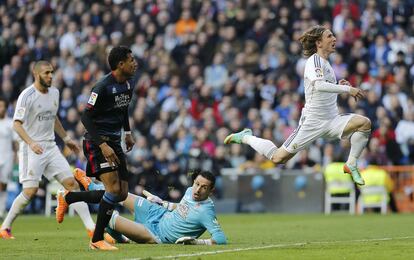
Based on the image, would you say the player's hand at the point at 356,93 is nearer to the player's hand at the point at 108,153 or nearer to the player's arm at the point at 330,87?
the player's arm at the point at 330,87

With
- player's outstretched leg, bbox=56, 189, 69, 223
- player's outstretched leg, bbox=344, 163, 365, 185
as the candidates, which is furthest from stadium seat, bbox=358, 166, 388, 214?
player's outstretched leg, bbox=56, 189, 69, 223

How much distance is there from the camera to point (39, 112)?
15812mm

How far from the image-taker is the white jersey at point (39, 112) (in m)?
15.7

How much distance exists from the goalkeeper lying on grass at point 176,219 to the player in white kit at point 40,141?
1708mm

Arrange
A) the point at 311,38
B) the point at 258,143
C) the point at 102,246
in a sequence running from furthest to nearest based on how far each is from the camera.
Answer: the point at 258,143, the point at 311,38, the point at 102,246

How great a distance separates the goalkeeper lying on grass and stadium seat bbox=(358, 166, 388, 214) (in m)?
12.2

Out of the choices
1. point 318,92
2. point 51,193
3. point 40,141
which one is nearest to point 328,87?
point 318,92

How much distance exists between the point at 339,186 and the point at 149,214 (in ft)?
41.9

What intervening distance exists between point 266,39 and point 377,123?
4770 millimetres

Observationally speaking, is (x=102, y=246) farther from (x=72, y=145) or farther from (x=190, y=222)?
(x=72, y=145)

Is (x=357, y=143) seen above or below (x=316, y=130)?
below

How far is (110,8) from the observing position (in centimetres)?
3372

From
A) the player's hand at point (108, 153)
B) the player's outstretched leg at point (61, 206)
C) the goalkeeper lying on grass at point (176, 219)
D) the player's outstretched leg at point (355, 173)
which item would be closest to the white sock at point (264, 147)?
the player's outstretched leg at point (355, 173)

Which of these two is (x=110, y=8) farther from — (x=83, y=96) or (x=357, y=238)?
(x=357, y=238)
